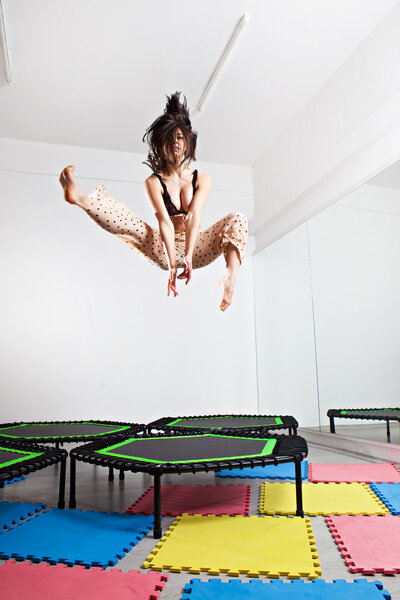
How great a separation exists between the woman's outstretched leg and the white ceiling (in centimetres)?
183

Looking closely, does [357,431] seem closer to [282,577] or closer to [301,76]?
[282,577]

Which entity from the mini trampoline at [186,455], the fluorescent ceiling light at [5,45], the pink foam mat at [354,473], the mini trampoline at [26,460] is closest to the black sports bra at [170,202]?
the mini trampoline at [186,455]

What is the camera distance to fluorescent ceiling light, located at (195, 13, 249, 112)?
3641 mm

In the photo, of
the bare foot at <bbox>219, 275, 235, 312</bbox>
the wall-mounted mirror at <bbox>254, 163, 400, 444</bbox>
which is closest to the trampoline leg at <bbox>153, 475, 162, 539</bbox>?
the bare foot at <bbox>219, 275, 235, 312</bbox>

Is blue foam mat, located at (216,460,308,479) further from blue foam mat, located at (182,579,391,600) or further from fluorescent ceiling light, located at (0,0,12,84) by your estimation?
fluorescent ceiling light, located at (0,0,12,84)

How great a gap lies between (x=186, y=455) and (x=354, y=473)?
1.39 meters

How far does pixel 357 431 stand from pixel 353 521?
216 cm

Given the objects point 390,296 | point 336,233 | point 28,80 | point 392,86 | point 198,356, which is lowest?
point 198,356

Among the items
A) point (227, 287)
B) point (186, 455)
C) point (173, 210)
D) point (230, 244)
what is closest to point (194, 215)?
point (173, 210)

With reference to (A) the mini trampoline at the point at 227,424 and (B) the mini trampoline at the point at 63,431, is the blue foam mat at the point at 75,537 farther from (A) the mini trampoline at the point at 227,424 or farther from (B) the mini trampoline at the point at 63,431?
(A) the mini trampoline at the point at 227,424

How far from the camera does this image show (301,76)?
4.35 metres

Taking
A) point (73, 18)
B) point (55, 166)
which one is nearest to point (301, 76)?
point (73, 18)

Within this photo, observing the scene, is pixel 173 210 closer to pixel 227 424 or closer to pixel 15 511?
pixel 227 424

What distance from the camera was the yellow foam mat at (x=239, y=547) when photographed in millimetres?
1535
